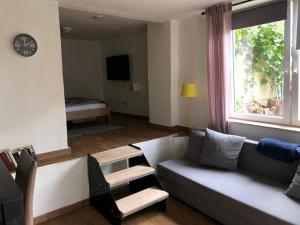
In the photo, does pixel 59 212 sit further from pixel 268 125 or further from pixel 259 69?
pixel 259 69

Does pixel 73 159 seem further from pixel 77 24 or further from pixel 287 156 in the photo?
pixel 77 24

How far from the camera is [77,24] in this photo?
4629 millimetres

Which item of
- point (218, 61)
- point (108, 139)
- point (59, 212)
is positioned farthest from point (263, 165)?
A: point (59, 212)

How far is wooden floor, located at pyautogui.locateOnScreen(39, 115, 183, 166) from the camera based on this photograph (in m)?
3.06

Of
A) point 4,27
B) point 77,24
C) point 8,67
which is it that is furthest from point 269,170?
point 77,24

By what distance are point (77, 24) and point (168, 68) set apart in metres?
1.98

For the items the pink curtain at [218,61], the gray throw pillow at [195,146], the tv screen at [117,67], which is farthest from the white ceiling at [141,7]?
the tv screen at [117,67]

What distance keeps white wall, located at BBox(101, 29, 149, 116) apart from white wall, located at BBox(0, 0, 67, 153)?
275cm

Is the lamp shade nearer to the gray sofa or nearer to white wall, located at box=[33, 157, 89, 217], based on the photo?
the gray sofa

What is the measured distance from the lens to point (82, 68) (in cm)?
681

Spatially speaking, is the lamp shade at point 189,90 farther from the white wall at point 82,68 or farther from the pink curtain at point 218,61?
the white wall at point 82,68

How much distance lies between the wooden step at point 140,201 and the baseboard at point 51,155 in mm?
987

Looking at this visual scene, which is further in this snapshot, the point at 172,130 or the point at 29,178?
the point at 172,130

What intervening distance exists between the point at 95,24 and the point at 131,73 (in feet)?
5.37
